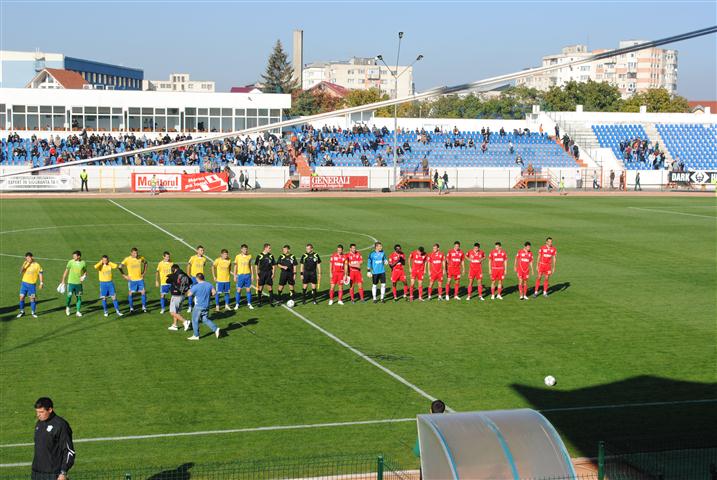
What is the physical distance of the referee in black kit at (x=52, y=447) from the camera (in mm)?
9914

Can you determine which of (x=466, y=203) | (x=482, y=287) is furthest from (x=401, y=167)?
(x=482, y=287)

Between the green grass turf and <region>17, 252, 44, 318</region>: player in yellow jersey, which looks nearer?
the green grass turf

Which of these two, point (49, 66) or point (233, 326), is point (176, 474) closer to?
point (233, 326)

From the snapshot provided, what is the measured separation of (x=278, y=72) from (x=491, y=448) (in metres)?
133

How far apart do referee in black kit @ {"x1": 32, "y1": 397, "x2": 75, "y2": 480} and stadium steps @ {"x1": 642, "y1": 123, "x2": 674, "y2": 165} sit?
243ft

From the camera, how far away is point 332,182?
217 feet

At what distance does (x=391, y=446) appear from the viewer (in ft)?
45.5

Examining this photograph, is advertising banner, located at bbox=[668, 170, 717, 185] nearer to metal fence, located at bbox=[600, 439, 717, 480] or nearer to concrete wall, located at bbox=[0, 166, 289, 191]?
concrete wall, located at bbox=[0, 166, 289, 191]

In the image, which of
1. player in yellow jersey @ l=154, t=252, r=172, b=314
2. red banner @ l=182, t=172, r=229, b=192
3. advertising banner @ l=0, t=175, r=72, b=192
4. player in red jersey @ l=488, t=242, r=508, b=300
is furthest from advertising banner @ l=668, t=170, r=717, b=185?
player in yellow jersey @ l=154, t=252, r=172, b=314

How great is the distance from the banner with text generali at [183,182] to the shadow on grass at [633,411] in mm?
48092

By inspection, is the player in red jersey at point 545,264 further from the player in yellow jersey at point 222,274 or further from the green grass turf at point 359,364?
the player in yellow jersey at point 222,274

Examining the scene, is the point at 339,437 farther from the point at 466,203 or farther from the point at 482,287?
the point at 466,203

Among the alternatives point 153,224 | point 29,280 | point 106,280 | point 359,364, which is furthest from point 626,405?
point 153,224

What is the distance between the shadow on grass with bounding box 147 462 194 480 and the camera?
1238cm
